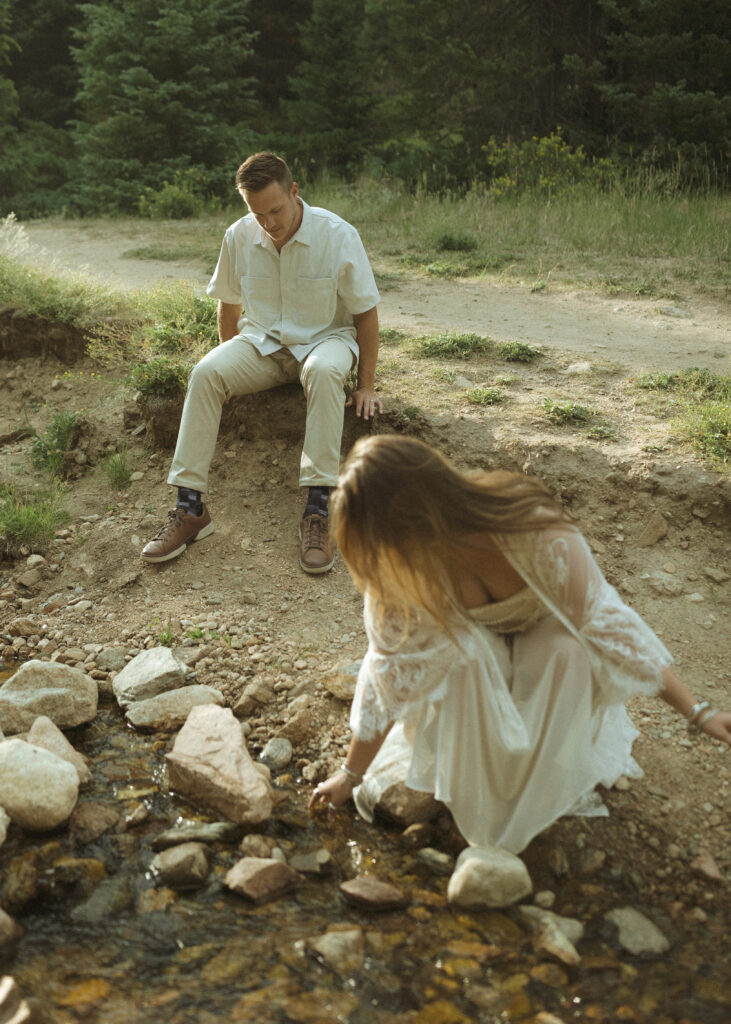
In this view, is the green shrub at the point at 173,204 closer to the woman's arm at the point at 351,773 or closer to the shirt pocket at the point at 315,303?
the shirt pocket at the point at 315,303

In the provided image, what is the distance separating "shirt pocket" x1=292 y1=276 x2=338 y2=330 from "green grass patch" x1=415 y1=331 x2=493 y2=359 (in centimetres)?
108

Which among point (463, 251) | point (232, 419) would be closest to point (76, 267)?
point (463, 251)

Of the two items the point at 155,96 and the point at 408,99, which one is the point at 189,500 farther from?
the point at 408,99

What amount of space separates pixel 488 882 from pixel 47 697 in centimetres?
190

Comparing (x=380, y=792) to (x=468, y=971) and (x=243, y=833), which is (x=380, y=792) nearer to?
(x=243, y=833)

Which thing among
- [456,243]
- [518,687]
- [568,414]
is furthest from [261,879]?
[456,243]

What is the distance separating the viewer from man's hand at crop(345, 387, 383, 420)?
4355 mm

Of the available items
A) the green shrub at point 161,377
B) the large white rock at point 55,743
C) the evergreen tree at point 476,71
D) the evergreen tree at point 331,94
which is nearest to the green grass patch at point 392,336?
the green shrub at point 161,377

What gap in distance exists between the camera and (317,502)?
167 inches

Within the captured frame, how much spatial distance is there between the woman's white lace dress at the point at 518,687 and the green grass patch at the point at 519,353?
125 inches

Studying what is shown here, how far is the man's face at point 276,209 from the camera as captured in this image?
13.4 feet

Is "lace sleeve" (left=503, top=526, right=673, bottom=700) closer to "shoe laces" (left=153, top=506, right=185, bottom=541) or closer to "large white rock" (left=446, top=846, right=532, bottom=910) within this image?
"large white rock" (left=446, top=846, right=532, bottom=910)

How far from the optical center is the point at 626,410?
4582 millimetres

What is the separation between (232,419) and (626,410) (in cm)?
227
